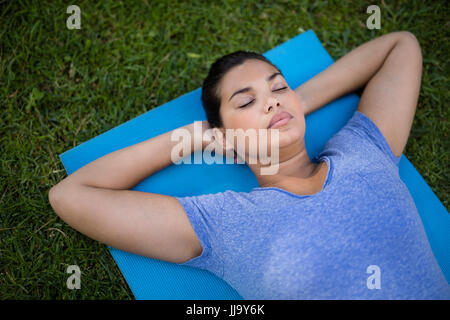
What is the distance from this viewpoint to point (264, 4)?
8.62 ft

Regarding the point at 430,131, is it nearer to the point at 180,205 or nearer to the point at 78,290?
the point at 180,205

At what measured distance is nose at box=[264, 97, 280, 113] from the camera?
5.32 ft

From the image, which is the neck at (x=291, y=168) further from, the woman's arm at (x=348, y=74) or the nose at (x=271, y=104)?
the woman's arm at (x=348, y=74)

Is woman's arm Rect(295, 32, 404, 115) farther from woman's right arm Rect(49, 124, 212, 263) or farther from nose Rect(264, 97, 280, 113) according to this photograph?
woman's right arm Rect(49, 124, 212, 263)

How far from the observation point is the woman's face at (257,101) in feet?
5.32

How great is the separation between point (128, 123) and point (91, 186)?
60cm

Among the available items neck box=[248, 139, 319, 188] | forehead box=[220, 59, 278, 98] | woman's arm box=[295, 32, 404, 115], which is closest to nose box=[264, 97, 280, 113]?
forehead box=[220, 59, 278, 98]

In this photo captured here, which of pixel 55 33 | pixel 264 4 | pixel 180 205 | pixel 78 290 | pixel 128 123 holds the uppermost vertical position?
pixel 264 4

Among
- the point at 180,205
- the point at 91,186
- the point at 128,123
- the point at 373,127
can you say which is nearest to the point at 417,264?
the point at 373,127

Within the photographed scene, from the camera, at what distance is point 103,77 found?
2.38 metres

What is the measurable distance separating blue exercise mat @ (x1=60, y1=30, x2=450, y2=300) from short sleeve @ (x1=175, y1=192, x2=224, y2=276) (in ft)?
1.00

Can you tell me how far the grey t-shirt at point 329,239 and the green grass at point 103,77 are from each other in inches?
33.3
